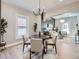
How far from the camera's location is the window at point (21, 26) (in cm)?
729

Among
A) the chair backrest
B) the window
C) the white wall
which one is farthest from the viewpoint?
the window

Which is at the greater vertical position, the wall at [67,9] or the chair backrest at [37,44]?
the wall at [67,9]

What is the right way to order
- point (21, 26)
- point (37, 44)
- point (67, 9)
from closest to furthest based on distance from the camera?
point (37, 44), point (67, 9), point (21, 26)

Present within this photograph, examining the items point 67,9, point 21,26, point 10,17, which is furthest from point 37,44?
point 21,26

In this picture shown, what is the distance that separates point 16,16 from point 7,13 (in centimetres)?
102

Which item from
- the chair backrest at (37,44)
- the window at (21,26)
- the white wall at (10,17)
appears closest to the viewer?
the chair backrest at (37,44)

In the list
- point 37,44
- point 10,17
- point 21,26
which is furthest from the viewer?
point 21,26

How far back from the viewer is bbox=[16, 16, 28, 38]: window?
7.29 meters

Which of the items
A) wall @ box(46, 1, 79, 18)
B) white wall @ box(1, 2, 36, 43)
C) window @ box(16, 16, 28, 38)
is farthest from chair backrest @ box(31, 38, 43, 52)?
wall @ box(46, 1, 79, 18)

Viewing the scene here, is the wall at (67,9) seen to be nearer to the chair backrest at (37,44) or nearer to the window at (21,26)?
the window at (21,26)

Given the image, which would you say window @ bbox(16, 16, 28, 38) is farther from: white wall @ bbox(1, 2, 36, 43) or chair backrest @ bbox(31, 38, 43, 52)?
chair backrest @ bbox(31, 38, 43, 52)

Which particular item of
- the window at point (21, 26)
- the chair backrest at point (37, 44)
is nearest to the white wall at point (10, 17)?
the window at point (21, 26)

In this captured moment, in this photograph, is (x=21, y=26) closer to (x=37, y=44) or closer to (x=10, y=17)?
(x=10, y=17)

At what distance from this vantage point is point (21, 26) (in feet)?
25.3
